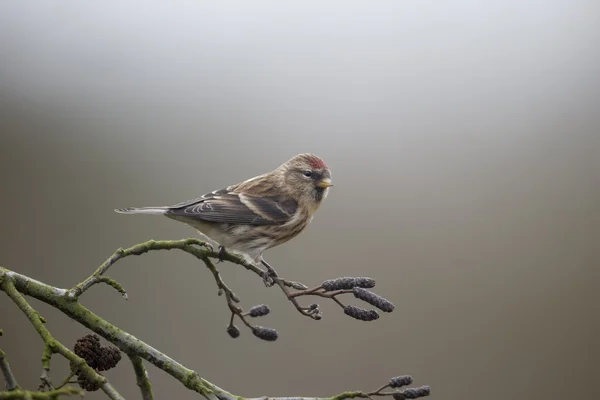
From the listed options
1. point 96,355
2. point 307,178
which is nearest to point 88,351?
point 96,355

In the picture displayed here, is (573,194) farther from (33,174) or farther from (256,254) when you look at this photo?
(33,174)

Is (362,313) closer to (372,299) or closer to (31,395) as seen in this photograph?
(372,299)

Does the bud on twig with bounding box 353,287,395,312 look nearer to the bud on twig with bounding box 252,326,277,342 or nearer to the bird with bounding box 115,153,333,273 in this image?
the bud on twig with bounding box 252,326,277,342

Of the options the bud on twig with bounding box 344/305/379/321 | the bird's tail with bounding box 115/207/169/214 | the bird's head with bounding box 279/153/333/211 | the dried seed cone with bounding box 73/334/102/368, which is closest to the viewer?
the bud on twig with bounding box 344/305/379/321

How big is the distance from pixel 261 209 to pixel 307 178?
219mm

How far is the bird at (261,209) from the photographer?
7.25ft

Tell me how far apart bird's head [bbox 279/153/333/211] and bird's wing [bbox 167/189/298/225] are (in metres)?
0.06

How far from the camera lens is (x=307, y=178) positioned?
237 cm

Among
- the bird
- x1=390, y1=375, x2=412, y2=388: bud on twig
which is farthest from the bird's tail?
x1=390, y1=375, x2=412, y2=388: bud on twig

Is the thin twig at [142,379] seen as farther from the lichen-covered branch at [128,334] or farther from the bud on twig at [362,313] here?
the bud on twig at [362,313]

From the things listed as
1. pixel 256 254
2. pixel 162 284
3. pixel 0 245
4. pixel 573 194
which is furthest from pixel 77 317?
pixel 573 194

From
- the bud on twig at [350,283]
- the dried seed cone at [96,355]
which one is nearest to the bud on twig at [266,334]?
the bud on twig at [350,283]

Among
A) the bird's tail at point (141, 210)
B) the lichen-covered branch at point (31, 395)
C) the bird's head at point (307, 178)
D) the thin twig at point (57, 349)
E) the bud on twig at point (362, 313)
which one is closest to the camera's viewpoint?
the lichen-covered branch at point (31, 395)

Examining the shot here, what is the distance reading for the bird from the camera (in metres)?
2.21
